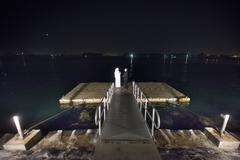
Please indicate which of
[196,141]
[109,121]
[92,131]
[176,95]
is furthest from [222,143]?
[176,95]

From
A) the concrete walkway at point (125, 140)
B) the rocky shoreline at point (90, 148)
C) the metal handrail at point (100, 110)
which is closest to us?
the concrete walkway at point (125, 140)

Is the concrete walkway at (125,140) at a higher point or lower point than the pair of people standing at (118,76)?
lower

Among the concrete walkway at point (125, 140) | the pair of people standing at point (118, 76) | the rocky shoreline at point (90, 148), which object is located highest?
the pair of people standing at point (118, 76)

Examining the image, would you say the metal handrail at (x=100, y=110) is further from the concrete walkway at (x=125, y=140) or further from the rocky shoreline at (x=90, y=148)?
the rocky shoreline at (x=90, y=148)

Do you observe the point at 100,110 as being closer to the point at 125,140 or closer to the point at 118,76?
the point at 125,140

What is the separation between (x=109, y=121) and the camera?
687 cm

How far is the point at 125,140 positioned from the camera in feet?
17.4

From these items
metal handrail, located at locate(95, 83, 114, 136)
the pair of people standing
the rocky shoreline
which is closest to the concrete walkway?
metal handrail, located at locate(95, 83, 114, 136)

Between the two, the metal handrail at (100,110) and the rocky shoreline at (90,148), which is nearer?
the rocky shoreline at (90,148)

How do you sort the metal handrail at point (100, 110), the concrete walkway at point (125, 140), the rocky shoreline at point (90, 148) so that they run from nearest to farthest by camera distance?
the concrete walkway at point (125, 140) → the rocky shoreline at point (90, 148) → the metal handrail at point (100, 110)

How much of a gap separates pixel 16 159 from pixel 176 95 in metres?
13.5

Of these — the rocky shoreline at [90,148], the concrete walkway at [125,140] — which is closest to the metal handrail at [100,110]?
the concrete walkway at [125,140]

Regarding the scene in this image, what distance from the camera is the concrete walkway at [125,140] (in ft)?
14.9

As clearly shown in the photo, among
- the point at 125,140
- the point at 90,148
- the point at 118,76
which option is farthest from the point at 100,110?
the point at 118,76
